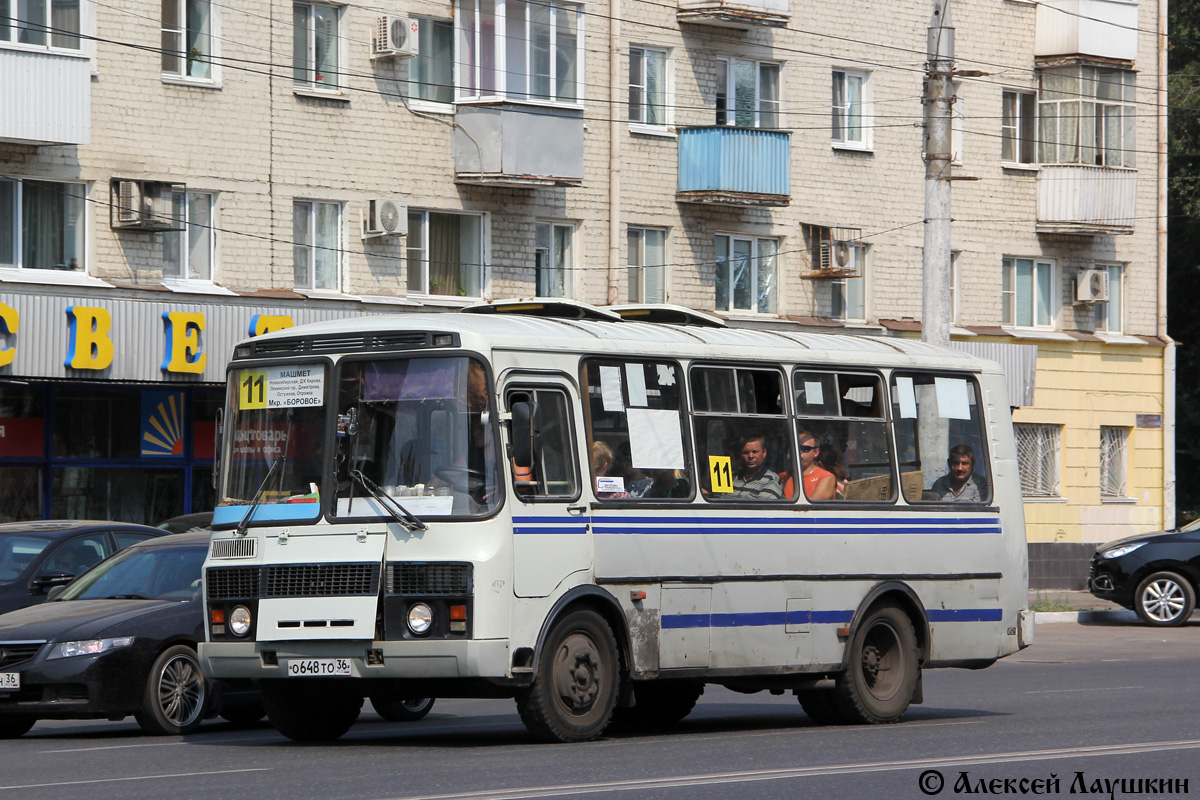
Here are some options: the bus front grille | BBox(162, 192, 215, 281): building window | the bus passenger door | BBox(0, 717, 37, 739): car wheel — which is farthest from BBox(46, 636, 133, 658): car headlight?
BBox(162, 192, 215, 281): building window

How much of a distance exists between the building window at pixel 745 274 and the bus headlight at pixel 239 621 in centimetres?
2205

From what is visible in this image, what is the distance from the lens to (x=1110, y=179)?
37.8 meters

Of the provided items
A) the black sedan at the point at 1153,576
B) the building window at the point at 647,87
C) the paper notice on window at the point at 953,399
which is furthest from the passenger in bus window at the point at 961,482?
the building window at the point at 647,87

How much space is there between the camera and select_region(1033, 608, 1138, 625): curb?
28.8m

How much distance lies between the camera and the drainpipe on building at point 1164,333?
128 ft

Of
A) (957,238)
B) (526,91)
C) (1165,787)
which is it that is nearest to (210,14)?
(526,91)

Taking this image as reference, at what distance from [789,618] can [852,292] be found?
2279 centimetres

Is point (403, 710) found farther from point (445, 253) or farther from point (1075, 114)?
point (1075, 114)

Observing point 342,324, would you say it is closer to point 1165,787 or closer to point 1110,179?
point 1165,787

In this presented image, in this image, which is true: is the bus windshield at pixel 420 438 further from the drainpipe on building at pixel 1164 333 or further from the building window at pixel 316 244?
the drainpipe on building at pixel 1164 333

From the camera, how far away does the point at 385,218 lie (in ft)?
95.4

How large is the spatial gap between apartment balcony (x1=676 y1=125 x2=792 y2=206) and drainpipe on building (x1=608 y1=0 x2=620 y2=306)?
135cm

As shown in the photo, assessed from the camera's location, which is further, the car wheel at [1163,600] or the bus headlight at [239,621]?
the car wheel at [1163,600]

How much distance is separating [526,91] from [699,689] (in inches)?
696
